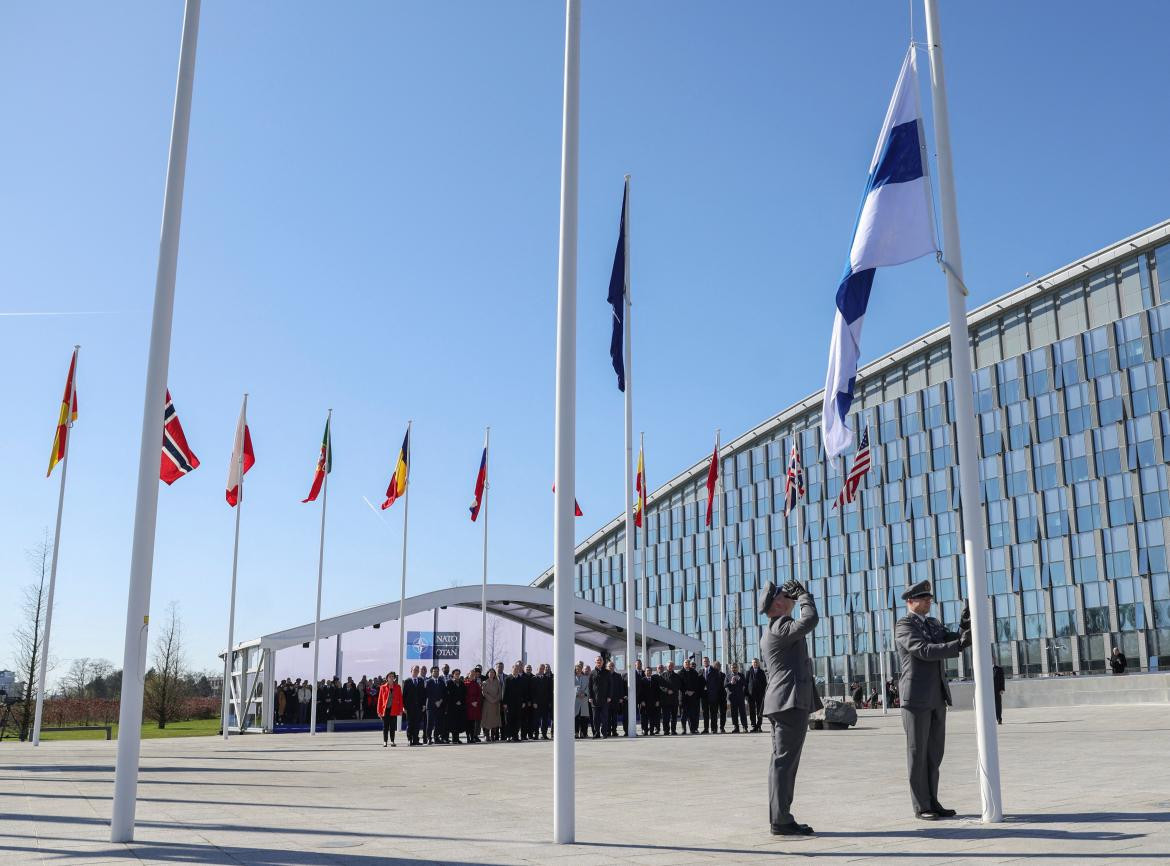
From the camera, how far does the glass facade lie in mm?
60344

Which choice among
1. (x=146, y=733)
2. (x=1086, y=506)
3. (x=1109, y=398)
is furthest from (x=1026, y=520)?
(x=146, y=733)

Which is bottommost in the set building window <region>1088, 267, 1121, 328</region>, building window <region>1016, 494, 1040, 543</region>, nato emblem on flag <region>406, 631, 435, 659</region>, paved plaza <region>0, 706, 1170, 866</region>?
paved plaza <region>0, 706, 1170, 866</region>

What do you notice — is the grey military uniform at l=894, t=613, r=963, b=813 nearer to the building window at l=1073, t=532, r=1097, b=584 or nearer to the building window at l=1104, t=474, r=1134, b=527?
the building window at l=1104, t=474, r=1134, b=527

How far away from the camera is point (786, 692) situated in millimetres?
8422

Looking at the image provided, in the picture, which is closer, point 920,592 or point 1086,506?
point 920,592

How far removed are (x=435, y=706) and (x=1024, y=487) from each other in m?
51.7

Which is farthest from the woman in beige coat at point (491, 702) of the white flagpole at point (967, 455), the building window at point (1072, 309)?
the building window at point (1072, 309)

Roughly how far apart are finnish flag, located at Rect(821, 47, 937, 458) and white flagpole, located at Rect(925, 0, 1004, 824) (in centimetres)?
19

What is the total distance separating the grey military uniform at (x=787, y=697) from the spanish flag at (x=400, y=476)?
25.0m

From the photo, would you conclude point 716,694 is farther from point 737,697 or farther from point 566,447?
point 566,447

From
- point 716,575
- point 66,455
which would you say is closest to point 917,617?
point 66,455

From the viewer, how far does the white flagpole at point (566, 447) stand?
8.14 metres

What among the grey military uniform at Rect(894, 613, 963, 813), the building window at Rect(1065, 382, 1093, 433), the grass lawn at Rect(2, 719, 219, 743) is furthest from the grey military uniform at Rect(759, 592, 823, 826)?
the building window at Rect(1065, 382, 1093, 433)

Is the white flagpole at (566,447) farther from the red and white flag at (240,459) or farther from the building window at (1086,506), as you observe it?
the building window at (1086,506)
